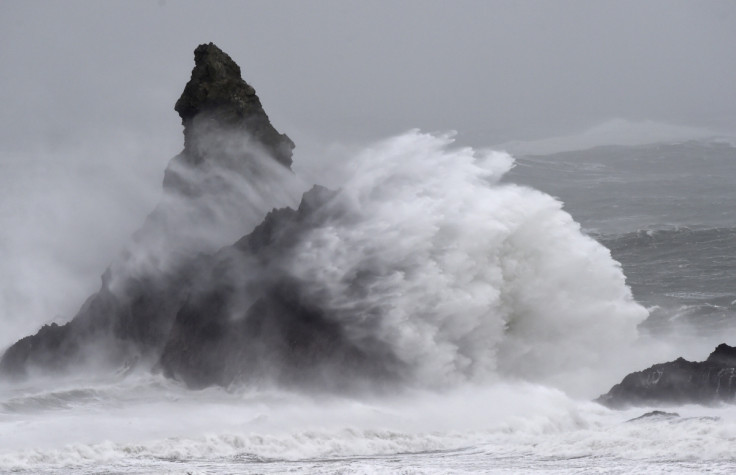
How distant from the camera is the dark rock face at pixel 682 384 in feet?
72.2

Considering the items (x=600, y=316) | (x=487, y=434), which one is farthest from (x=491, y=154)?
(x=487, y=434)

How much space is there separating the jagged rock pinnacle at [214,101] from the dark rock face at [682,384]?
13.1 m

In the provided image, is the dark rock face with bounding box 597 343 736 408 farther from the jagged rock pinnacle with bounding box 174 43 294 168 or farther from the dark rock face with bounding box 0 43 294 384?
the jagged rock pinnacle with bounding box 174 43 294 168

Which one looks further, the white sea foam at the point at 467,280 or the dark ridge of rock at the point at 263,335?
the white sea foam at the point at 467,280

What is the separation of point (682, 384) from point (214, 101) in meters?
15.0

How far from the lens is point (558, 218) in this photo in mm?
29156

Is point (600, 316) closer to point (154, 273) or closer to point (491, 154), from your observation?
point (491, 154)

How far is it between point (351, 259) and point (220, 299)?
3194 mm

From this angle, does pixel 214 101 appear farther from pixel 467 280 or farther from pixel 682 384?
pixel 682 384

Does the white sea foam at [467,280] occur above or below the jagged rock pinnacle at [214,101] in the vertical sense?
below

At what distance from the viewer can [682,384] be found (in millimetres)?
22641

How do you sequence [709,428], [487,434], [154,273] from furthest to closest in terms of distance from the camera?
[154,273] → [487,434] → [709,428]

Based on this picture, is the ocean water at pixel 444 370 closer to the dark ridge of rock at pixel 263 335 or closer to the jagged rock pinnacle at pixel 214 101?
the dark ridge of rock at pixel 263 335

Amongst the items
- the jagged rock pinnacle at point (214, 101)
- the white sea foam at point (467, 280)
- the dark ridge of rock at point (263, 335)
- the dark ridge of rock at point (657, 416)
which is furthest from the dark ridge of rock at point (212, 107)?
the dark ridge of rock at point (657, 416)
